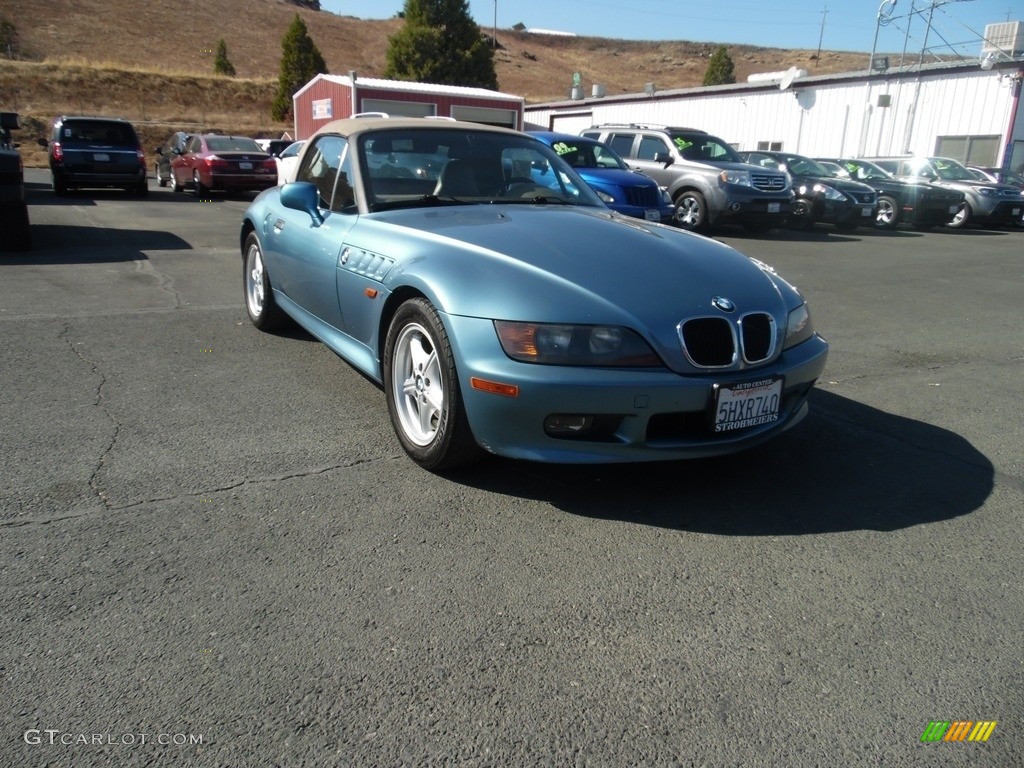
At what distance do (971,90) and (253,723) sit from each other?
27100 millimetres

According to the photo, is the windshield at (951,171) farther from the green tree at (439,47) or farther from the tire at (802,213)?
the green tree at (439,47)

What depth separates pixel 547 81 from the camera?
86.9 meters

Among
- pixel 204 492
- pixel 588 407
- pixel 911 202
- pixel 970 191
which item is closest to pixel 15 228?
pixel 204 492

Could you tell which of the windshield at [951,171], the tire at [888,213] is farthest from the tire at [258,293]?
the windshield at [951,171]

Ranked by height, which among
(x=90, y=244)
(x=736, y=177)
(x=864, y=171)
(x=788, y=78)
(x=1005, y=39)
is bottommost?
(x=90, y=244)

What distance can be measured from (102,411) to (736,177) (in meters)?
12.6

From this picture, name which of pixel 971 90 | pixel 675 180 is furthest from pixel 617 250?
pixel 971 90

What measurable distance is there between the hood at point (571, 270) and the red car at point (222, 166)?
52.3 feet

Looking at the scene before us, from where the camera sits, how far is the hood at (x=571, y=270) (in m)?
3.15

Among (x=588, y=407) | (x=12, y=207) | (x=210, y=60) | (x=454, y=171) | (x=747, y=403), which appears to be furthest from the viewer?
(x=210, y=60)

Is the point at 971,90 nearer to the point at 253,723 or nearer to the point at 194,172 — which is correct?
the point at 194,172

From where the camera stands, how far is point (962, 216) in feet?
61.7

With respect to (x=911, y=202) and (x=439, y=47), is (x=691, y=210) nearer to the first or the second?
(x=911, y=202)

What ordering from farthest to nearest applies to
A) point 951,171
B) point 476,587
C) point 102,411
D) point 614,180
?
point 951,171 → point 614,180 → point 102,411 → point 476,587
